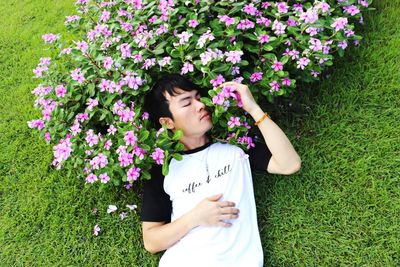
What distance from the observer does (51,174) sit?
3.11 metres

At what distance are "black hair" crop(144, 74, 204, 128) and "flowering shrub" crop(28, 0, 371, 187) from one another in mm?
64

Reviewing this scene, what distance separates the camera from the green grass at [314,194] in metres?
2.42

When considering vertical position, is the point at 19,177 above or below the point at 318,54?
below

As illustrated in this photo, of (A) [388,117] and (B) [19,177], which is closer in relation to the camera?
(A) [388,117]

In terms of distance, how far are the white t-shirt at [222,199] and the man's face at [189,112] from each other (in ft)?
0.71

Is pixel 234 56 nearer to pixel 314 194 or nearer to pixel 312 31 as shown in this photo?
pixel 312 31

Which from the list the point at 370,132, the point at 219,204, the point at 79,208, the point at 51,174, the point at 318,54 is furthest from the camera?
the point at 51,174

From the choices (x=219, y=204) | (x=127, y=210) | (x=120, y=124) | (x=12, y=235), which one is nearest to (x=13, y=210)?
(x=12, y=235)

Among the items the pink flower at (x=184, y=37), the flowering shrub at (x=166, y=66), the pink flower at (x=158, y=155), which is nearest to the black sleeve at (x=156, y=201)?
the flowering shrub at (x=166, y=66)

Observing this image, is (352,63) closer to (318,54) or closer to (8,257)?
(318,54)

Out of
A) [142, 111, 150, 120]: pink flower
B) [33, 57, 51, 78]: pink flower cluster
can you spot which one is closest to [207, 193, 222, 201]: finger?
[142, 111, 150, 120]: pink flower

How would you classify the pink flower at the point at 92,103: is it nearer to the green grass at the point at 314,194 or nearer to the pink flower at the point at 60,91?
the pink flower at the point at 60,91

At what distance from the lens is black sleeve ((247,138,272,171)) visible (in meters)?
2.43

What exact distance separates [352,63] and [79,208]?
234cm
